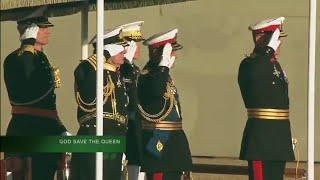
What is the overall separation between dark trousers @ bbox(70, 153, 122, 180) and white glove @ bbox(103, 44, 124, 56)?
2.29ft

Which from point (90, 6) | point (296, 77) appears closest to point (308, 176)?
point (296, 77)

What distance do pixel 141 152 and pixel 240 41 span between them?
3.45ft

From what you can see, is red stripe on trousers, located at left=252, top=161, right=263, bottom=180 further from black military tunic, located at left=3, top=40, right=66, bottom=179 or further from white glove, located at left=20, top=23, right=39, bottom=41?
white glove, located at left=20, top=23, right=39, bottom=41

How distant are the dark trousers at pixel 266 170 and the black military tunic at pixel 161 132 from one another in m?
0.50

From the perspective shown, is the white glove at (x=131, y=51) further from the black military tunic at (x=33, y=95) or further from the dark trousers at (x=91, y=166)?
the dark trousers at (x=91, y=166)

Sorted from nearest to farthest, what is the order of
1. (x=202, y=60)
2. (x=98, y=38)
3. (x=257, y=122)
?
(x=98, y=38), (x=257, y=122), (x=202, y=60)

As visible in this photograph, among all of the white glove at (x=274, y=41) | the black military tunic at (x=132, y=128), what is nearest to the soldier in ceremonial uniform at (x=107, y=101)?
the black military tunic at (x=132, y=128)

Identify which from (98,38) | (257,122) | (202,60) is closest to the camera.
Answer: (98,38)

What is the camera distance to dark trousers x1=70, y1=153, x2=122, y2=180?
7.50 meters

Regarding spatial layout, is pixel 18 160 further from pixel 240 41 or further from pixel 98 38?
pixel 240 41

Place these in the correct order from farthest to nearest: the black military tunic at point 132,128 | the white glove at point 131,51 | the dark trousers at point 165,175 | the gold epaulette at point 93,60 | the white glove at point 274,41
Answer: the white glove at point 131,51, the black military tunic at point 132,128, the dark trousers at point 165,175, the gold epaulette at point 93,60, the white glove at point 274,41

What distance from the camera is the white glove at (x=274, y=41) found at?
7254mm

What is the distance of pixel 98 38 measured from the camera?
22.6ft

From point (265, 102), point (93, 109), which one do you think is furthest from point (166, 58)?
point (265, 102)
